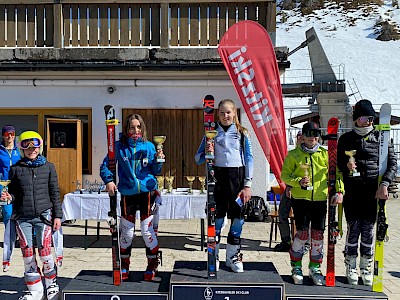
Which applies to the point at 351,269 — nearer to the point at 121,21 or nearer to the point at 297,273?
the point at 297,273

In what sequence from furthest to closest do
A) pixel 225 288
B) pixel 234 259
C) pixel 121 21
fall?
pixel 121 21
pixel 234 259
pixel 225 288

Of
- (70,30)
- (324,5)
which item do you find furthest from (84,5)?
Result: (324,5)

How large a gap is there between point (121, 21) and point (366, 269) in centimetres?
672

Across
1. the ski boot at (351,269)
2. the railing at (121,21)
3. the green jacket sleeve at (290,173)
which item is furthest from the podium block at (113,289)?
the railing at (121,21)

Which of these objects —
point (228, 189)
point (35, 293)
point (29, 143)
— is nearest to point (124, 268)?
point (35, 293)

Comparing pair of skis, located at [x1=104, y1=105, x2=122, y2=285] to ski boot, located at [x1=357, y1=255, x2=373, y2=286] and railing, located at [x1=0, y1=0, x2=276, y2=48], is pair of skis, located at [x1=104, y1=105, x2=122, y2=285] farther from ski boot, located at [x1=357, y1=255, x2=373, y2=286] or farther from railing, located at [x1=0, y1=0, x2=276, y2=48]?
railing, located at [x1=0, y1=0, x2=276, y2=48]

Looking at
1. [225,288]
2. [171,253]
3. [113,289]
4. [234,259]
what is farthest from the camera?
[171,253]

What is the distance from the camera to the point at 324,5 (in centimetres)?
5956

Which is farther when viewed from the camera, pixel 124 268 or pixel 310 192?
pixel 124 268

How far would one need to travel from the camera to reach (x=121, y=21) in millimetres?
8922

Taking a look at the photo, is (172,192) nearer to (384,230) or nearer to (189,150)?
(189,150)

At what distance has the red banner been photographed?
7.07m

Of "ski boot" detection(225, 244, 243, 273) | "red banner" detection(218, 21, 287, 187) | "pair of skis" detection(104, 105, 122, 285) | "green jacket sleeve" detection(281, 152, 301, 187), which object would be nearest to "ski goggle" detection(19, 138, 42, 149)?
"pair of skis" detection(104, 105, 122, 285)

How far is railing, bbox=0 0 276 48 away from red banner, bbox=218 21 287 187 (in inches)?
60.2
